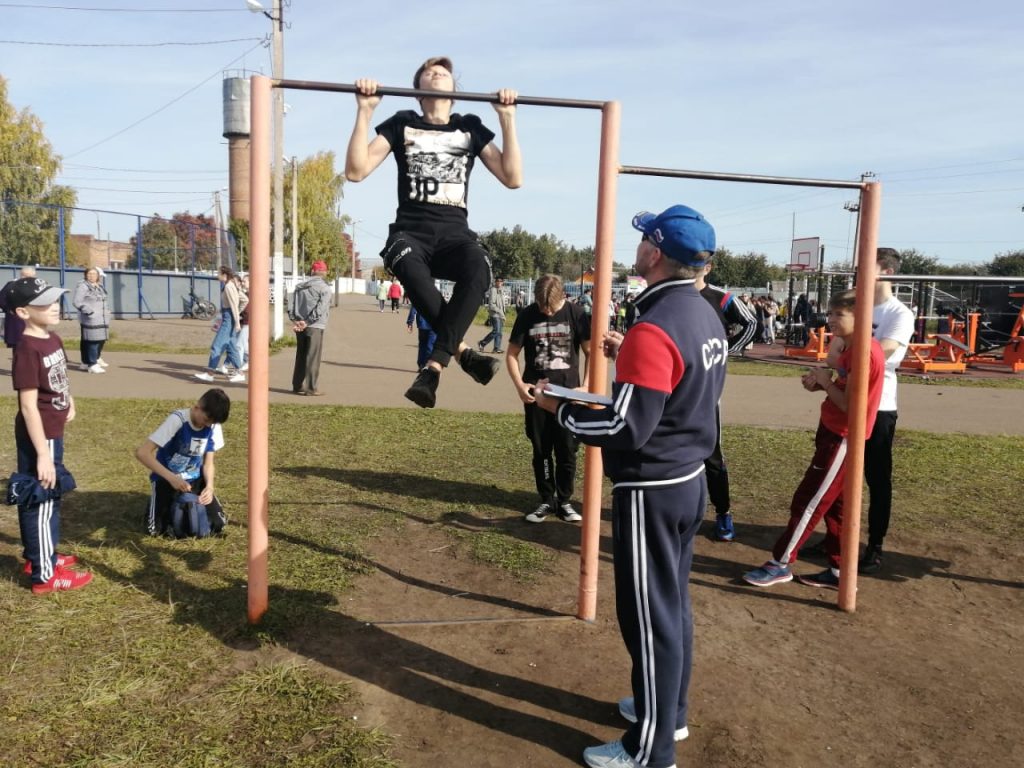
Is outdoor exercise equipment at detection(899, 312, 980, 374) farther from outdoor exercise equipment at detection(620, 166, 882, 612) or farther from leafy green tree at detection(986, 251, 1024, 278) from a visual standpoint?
leafy green tree at detection(986, 251, 1024, 278)

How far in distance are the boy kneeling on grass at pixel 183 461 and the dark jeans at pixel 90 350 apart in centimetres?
879

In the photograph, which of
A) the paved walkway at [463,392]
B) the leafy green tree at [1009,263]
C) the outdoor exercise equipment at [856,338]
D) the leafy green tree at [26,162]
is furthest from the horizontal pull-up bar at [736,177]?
the leafy green tree at [1009,263]

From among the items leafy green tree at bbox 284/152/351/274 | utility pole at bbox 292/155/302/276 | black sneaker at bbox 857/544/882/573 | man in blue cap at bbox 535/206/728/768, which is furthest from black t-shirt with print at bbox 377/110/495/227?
leafy green tree at bbox 284/152/351/274

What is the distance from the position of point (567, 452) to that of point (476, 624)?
2.16 m

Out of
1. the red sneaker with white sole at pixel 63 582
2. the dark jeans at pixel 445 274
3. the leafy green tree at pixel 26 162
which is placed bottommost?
the red sneaker with white sole at pixel 63 582

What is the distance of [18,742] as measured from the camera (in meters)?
2.99

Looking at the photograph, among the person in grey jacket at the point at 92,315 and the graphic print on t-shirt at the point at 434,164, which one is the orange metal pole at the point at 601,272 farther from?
the person in grey jacket at the point at 92,315

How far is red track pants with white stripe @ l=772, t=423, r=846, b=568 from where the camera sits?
15.3 ft

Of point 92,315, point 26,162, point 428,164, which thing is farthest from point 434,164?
point 26,162

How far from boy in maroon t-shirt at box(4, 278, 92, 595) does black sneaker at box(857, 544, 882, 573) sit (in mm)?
4730

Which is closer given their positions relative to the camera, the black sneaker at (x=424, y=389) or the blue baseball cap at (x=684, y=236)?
the blue baseball cap at (x=684, y=236)

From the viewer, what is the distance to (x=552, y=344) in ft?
19.4

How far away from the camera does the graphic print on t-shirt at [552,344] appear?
5910 millimetres

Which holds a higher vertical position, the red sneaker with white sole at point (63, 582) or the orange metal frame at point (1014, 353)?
the orange metal frame at point (1014, 353)
